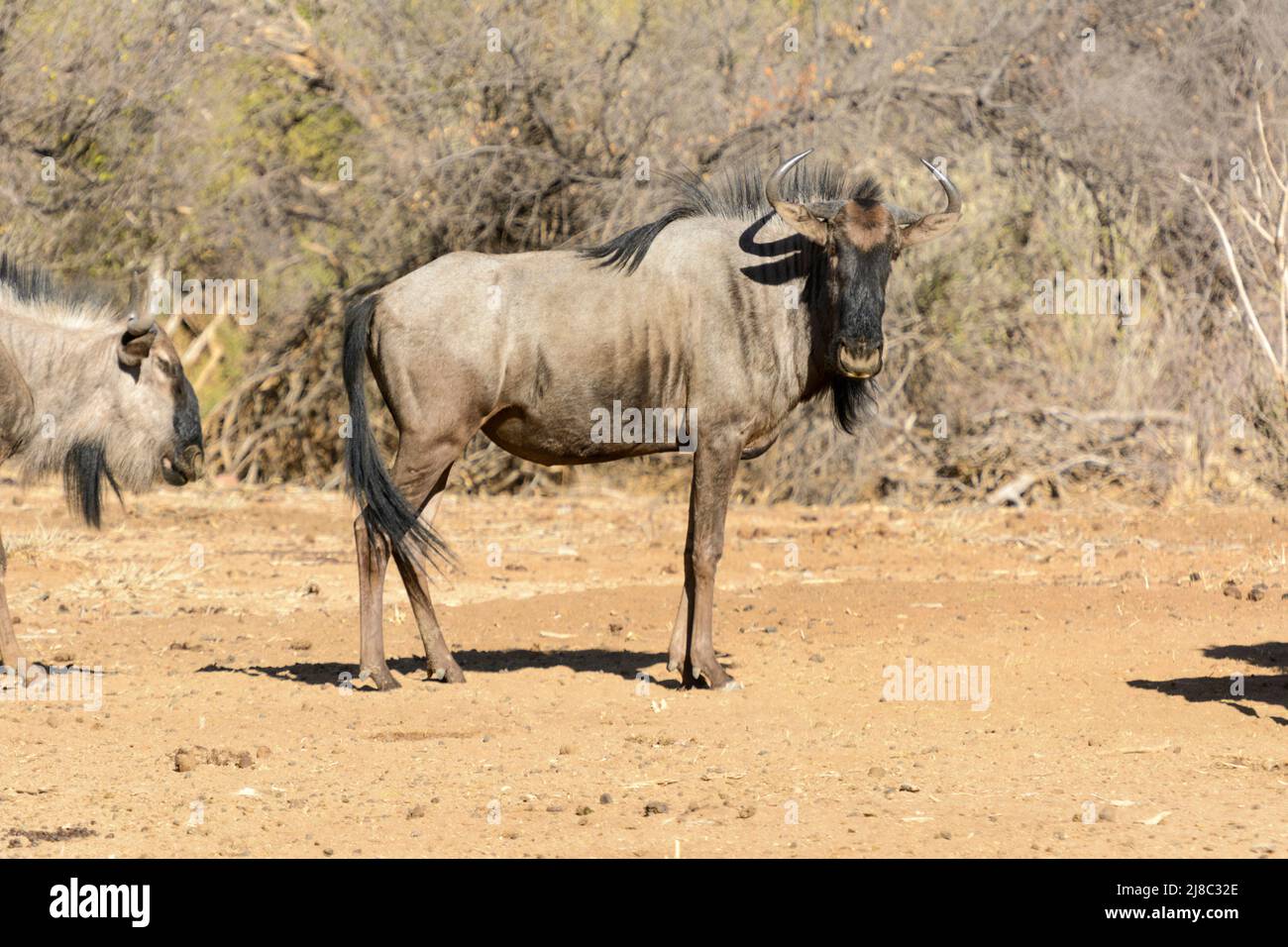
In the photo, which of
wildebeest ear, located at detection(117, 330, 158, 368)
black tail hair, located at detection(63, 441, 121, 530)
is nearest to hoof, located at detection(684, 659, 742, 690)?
black tail hair, located at detection(63, 441, 121, 530)

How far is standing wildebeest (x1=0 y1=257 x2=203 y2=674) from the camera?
8344mm

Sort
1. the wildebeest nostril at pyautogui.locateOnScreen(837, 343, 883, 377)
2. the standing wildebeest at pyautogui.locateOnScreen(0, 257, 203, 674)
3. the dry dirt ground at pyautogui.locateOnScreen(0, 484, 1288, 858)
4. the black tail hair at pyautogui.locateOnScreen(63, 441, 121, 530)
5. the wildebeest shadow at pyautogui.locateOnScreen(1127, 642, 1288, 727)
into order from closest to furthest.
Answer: the dry dirt ground at pyautogui.locateOnScreen(0, 484, 1288, 858) → the wildebeest shadow at pyautogui.locateOnScreen(1127, 642, 1288, 727) → the wildebeest nostril at pyautogui.locateOnScreen(837, 343, 883, 377) → the standing wildebeest at pyautogui.locateOnScreen(0, 257, 203, 674) → the black tail hair at pyautogui.locateOnScreen(63, 441, 121, 530)

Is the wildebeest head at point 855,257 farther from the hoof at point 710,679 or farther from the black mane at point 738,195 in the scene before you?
the hoof at point 710,679

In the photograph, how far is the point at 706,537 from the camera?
8.30 meters

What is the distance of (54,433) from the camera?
27.6 ft

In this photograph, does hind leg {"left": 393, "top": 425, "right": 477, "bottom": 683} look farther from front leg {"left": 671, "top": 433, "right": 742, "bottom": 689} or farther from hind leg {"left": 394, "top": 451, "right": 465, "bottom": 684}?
front leg {"left": 671, "top": 433, "right": 742, "bottom": 689}

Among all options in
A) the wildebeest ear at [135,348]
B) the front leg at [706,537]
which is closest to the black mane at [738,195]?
the front leg at [706,537]

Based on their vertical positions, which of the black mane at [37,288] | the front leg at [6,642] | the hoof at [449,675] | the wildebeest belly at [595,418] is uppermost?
the black mane at [37,288]

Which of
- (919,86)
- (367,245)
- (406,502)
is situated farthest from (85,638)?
(919,86)

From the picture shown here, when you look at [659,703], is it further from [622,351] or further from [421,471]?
[622,351]

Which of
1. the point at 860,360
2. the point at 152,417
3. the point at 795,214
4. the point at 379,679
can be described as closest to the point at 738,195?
the point at 795,214

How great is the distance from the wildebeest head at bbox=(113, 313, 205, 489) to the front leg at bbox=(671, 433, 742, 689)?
8.12 ft

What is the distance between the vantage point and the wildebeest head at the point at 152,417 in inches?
332

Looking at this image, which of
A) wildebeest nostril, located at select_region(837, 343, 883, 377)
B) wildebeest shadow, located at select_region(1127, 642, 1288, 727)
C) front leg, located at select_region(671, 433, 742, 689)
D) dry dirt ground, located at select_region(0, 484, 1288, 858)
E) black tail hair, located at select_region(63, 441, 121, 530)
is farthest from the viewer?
black tail hair, located at select_region(63, 441, 121, 530)
